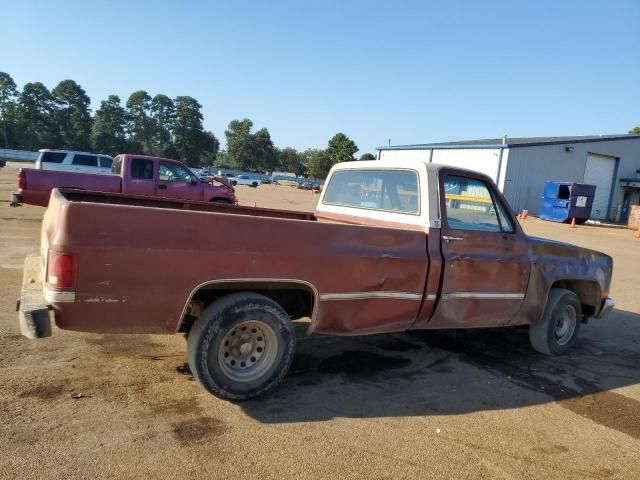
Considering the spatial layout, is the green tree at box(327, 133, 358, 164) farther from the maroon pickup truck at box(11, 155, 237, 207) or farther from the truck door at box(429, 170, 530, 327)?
the truck door at box(429, 170, 530, 327)

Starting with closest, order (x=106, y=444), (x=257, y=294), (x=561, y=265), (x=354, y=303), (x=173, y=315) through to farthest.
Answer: (x=106, y=444) < (x=173, y=315) < (x=257, y=294) < (x=354, y=303) < (x=561, y=265)

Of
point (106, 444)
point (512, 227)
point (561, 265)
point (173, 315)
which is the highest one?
point (512, 227)

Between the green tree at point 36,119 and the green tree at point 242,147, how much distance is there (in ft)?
130

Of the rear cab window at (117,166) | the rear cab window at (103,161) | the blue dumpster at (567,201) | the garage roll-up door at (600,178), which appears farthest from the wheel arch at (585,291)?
the garage roll-up door at (600,178)

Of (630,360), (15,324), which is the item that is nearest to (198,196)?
(15,324)

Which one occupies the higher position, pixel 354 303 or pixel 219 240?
pixel 219 240

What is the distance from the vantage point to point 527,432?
11.5ft

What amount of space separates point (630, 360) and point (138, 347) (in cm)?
546

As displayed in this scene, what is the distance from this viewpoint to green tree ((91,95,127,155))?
260 feet

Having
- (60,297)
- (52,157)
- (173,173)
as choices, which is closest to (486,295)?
(60,297)

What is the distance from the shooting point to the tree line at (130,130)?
76750 millimetres

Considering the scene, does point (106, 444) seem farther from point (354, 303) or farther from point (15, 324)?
point (15, 324)

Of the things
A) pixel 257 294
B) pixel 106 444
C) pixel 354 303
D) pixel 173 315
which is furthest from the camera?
pixel 354 303

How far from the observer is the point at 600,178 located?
36.1 meters
